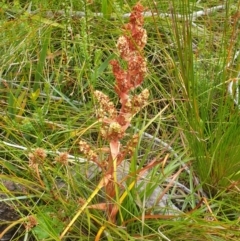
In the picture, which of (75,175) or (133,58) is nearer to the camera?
(133,58)

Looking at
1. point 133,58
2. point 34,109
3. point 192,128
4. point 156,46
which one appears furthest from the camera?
point 156,46

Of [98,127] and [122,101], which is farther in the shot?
[98,127]

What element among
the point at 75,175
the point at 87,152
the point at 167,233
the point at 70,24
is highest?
the point at 70,24

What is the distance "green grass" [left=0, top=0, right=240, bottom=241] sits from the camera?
1.32 meters

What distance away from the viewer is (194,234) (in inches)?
51.3

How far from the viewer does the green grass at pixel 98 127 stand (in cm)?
132

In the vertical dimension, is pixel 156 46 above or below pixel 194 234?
above

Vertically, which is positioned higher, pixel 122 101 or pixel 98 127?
pixel 122 101

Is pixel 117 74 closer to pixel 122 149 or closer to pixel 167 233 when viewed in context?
pixel 122 149

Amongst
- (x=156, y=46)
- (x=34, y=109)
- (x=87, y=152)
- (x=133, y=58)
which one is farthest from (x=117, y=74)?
(x=156, y=46)

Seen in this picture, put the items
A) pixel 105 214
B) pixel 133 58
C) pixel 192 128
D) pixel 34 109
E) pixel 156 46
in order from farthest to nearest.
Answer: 1. pixel 156 46
2. pixel 34 109
3. pixel 192 128
4. pixel 105 214
5. pixel 133 58

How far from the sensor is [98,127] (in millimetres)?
1443

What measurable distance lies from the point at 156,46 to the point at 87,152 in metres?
0.79

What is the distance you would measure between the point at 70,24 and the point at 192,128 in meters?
0.68
